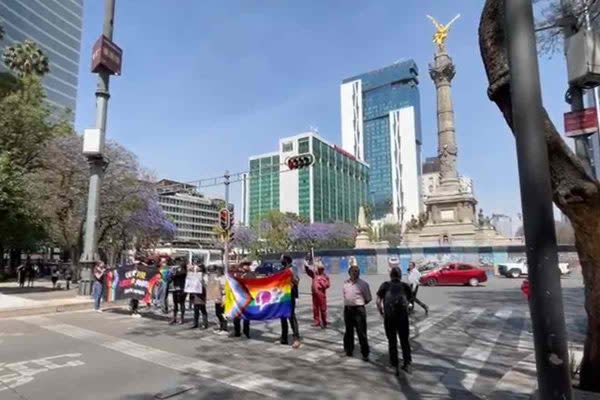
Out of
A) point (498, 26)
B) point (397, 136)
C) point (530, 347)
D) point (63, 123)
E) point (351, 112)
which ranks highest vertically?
point (351, 112)

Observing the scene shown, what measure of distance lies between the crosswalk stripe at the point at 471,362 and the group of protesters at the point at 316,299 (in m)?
0.78

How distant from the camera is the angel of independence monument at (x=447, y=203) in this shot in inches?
1988

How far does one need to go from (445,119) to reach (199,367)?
52012 millimetres

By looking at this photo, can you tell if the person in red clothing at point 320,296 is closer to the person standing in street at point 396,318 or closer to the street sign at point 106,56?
the person standing in street at point 396,318

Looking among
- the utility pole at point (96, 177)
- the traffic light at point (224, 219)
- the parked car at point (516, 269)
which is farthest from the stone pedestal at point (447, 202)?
the utility pole at point (96, 177)

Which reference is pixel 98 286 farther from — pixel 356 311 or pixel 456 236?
pixel 456 236

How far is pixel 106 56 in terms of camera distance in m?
19.4

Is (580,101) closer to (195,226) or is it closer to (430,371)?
(430,371)

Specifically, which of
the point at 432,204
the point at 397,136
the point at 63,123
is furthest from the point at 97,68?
the point at 397,136

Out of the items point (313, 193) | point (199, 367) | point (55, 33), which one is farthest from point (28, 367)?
point (55, 33)

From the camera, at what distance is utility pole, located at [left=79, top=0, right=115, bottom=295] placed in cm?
1905

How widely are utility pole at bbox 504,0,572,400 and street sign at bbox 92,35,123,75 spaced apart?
19094 mm

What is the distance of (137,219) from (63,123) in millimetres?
9166

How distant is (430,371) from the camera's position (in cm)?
776
